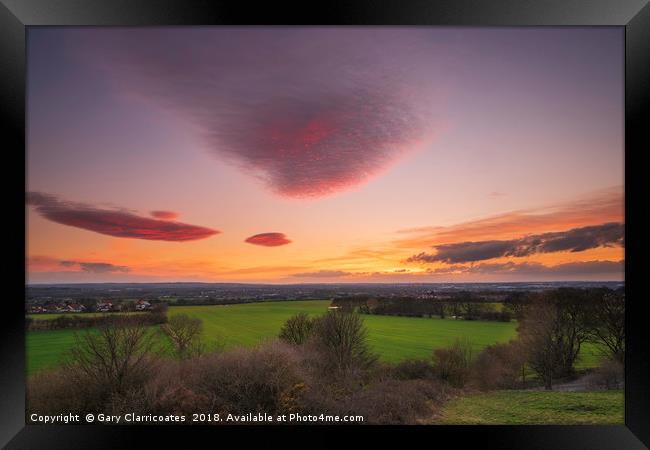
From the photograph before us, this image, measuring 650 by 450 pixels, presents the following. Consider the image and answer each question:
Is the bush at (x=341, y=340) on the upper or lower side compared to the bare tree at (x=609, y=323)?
lower

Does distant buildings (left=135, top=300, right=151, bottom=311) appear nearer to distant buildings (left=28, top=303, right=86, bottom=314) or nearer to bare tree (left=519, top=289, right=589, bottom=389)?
distant buildings (left=28, top=303, right=86, bottom=314)

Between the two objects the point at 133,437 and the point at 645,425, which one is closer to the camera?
the point at 645,425

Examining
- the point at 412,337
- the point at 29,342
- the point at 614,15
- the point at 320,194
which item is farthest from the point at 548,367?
the point at 29,342

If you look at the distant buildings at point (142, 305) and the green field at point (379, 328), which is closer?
the distant buildings at point (142, 305)

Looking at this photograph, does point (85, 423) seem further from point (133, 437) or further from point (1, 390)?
point (1, 390)

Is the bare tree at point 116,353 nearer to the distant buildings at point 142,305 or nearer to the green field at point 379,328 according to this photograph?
the distant buildings at point 142,305

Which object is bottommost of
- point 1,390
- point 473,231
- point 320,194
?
point 1,390

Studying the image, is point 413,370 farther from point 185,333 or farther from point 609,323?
point 185,333

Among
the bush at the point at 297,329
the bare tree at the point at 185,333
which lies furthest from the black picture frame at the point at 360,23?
the bush at the point at 297,329
